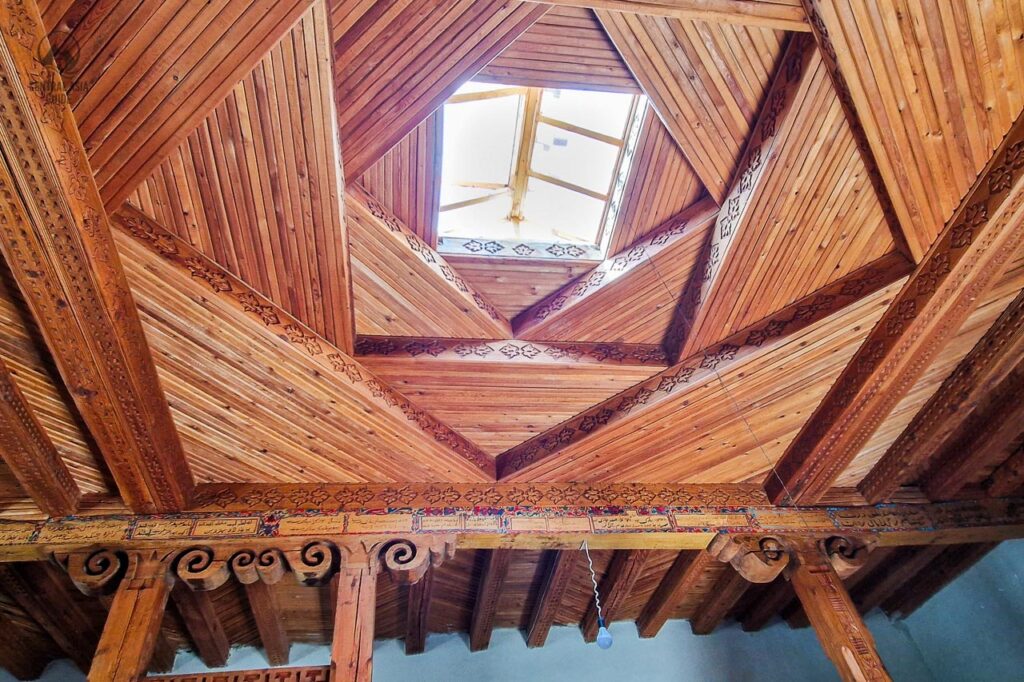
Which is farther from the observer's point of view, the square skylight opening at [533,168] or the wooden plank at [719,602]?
the wooden plank at [719,602]

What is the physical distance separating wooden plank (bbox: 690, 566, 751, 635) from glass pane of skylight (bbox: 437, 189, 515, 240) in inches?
131

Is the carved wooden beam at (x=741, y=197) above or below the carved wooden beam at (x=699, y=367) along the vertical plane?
above

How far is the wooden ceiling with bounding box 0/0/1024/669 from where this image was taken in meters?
2.80

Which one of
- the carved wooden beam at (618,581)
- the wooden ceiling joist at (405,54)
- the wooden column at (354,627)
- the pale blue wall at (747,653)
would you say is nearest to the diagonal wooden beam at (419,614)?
the pale blue wall at (747,653)

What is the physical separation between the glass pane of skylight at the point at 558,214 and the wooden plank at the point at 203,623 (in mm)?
3315

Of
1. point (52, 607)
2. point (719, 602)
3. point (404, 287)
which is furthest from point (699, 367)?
point (52, 607)

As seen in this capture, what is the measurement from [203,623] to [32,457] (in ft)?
7.07

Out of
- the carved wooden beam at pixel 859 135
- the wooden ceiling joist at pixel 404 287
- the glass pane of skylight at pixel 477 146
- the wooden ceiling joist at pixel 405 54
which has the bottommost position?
the carved wooden beam at pixel 859 135

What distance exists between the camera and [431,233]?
414 cm

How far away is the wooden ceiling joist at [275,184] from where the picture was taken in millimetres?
2830

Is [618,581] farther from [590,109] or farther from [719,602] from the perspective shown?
[590,109]

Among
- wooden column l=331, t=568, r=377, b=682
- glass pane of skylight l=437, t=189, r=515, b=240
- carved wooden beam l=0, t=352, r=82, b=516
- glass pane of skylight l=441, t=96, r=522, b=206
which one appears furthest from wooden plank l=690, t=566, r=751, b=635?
carved wooden beam l=0, t=352, r=82, b=516

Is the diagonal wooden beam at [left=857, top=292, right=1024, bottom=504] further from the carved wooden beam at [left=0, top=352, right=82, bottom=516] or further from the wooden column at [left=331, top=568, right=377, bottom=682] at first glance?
the carved wooden beam at [left=0, top=352, right=82, bottom=516]

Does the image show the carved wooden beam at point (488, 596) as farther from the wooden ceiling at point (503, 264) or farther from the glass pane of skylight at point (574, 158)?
the glass pane of skylight at point (574, 158)
